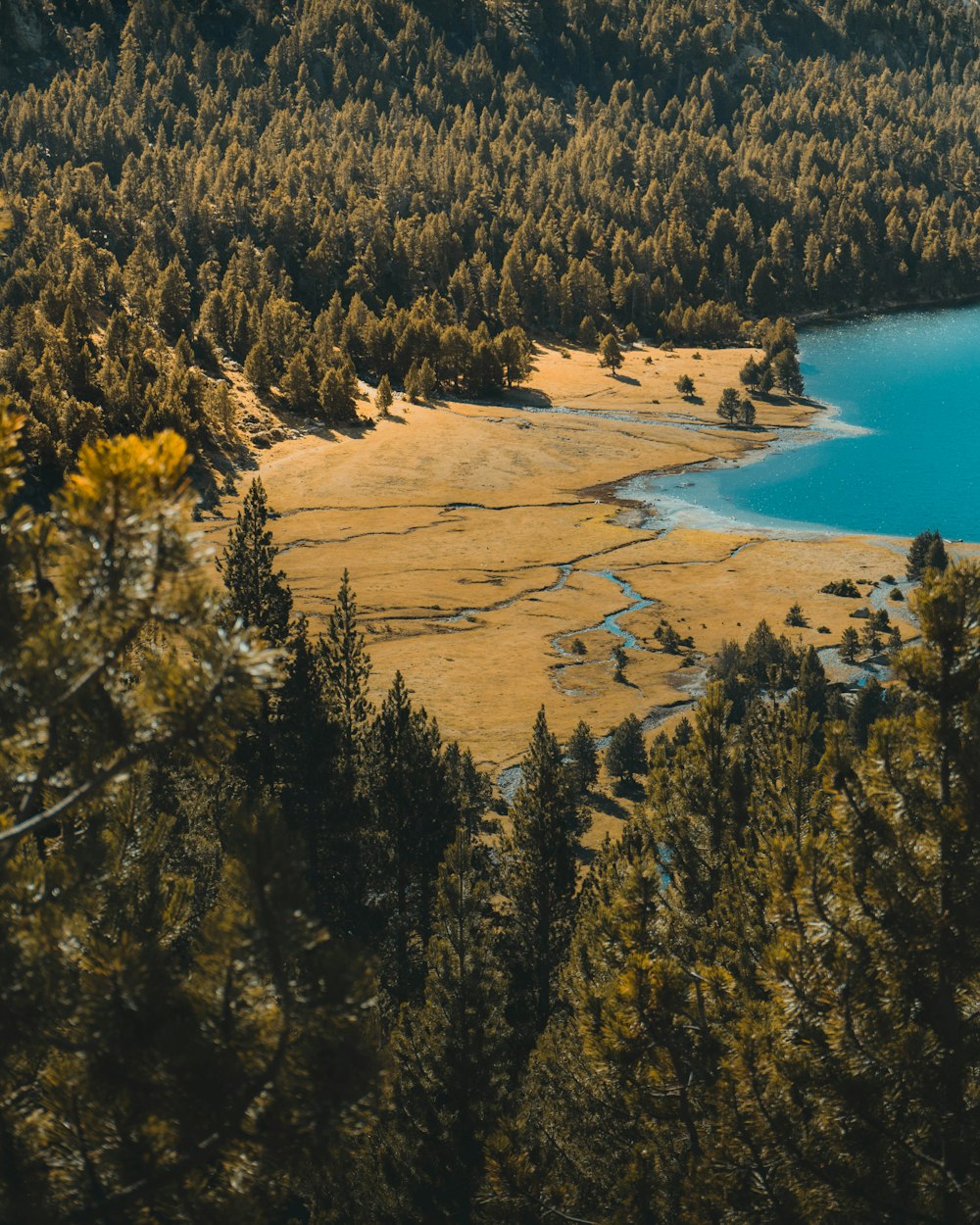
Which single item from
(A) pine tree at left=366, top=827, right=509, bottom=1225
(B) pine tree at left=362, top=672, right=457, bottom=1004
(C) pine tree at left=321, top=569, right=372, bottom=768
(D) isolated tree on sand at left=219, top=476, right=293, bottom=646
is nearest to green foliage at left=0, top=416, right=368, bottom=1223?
(A) pine tree at left=366, top=827, right=509, bottom=1225

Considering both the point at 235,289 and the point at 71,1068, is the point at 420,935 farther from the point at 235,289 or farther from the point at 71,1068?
the point at 235,289

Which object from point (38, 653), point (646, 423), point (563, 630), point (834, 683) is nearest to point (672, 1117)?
point (38, 653)

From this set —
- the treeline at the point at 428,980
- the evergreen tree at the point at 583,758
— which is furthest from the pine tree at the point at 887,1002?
the evergreen tree at the point at 583,758

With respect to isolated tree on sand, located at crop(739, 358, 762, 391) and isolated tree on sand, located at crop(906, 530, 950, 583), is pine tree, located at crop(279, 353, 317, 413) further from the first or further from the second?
isolated tree on sand, located at crop(906, 530, 950, 583)

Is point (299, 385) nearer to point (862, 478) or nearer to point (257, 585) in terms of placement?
point (862, 478)

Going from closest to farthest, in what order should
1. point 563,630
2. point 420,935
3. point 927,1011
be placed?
point 927,1011 → point 420,935 → point 563,630
